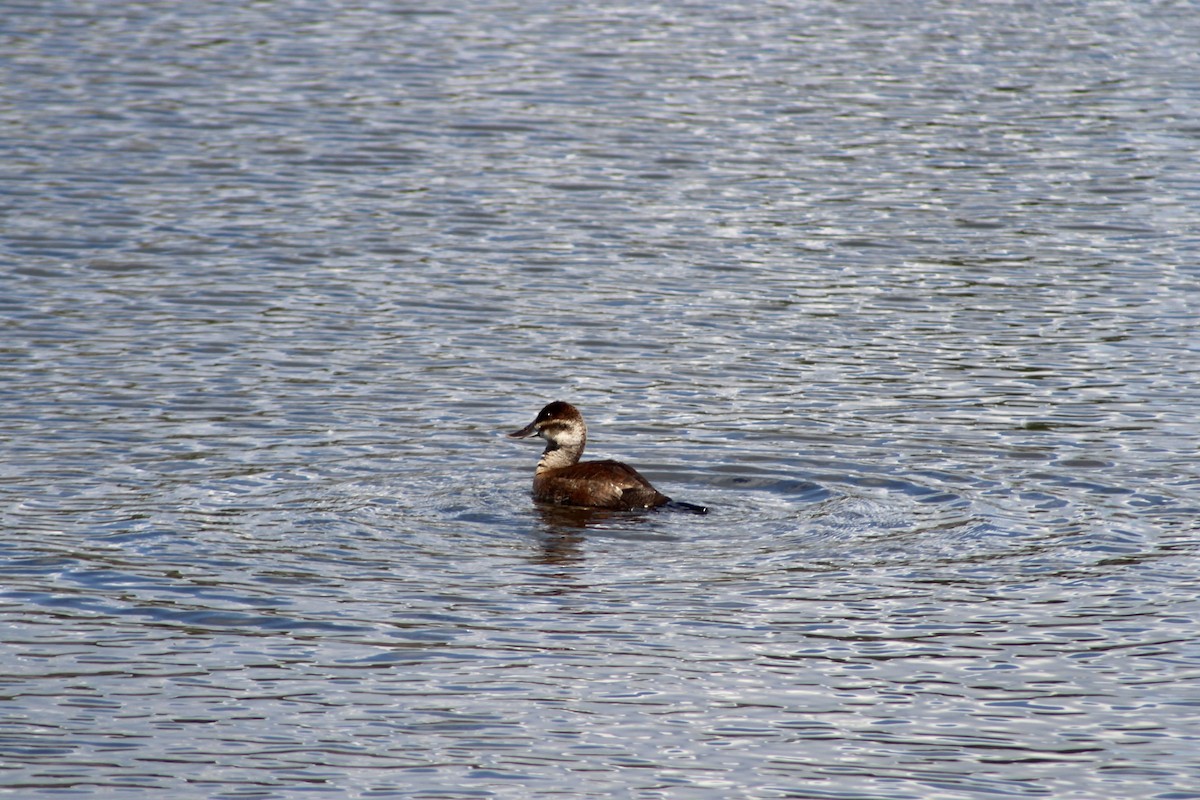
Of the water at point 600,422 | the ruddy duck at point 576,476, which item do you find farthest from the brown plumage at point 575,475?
the water at point 600,422

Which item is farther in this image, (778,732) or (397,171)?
(397,171)

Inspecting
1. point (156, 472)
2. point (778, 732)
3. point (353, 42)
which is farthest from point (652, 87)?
point (778, 732)

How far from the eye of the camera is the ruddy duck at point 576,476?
1147cm

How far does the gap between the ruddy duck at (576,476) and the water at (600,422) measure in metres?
0.18

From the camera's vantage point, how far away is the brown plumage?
11.5 metres

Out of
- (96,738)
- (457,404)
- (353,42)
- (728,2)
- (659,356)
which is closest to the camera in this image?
(96,738)

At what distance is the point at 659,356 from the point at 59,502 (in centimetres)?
530

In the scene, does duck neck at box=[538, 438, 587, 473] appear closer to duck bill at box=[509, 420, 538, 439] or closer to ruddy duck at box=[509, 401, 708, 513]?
ruddy duck at box=[509, 401, 708, 513]

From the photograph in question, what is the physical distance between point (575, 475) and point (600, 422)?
5.12 feet

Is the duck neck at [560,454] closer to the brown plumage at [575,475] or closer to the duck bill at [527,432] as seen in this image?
the brown plumage at [575,475]

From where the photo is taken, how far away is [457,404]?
44.5 ft

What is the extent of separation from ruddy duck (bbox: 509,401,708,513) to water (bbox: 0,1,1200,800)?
0.60 ft

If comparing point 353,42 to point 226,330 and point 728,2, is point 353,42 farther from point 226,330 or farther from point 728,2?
point 226,330

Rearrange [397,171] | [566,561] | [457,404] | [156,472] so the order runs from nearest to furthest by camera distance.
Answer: [566,561] → [156,472] → [457,404] → [397,171]
